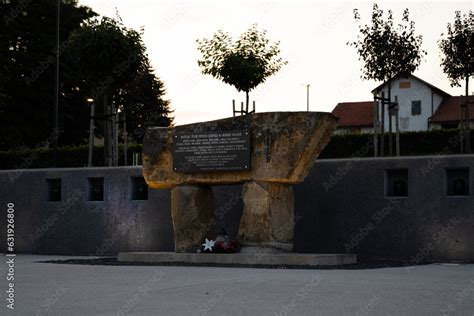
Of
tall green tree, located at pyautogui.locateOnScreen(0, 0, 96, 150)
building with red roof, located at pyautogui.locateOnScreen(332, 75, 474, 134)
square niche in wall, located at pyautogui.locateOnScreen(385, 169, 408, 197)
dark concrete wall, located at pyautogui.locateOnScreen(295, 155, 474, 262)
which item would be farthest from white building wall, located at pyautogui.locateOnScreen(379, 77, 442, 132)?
square niche in wall, located at pyautogui.locateOnScreen(385, 169, 408, 197)

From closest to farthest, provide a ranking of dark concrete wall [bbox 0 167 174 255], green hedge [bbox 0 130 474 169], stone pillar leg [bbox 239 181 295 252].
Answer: stone pillar leg [bbox 239 181 295 252], dark concrete wall [bbox 0 167 174 255], green hedge [bbox 0 130 474 169]

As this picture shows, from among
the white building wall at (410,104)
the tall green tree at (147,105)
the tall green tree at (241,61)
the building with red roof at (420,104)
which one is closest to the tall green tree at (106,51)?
the tall green tree at (241,61)

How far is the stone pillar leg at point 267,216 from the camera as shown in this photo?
17406mm

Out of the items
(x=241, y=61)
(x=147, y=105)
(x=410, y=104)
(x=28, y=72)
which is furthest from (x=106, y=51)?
(x=410, y=104)

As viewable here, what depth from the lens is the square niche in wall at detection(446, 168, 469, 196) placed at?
59.3ft

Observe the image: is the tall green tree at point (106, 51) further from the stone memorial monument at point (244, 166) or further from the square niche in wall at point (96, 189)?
the stone memorial monument at point (244, 166)

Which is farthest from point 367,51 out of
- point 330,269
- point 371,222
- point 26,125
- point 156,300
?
point 26,125

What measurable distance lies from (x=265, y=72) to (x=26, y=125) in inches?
806

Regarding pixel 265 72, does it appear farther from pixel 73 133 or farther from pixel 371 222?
pixel 73 133

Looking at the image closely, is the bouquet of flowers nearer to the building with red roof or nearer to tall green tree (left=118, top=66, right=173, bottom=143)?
tall green tree (left=118, top=66, right=173, bottom=143)

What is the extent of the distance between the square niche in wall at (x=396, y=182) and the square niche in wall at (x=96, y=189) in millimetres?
7628

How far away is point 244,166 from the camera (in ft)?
57.8

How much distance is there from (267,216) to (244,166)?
1.09 m

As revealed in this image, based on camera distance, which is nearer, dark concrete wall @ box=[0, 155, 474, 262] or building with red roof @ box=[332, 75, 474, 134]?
dark concrete wall @ box=[0, 155, 474, 262]
